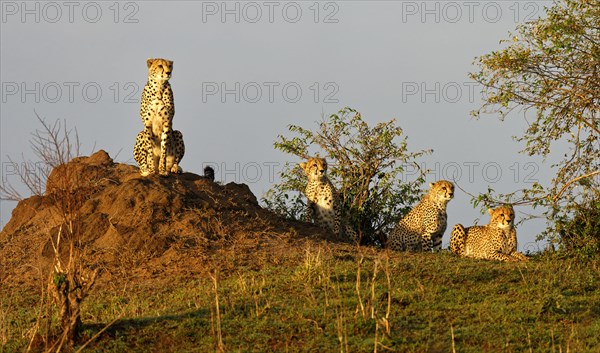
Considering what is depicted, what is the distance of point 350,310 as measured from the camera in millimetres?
9484

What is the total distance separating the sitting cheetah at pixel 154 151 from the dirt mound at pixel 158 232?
25 cm

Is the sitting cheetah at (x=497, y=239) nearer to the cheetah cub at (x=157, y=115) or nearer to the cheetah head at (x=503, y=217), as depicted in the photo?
the cheetah head at (x=503, y=217)

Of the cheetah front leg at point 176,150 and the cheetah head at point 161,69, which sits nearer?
the cheetah head at point 161,69

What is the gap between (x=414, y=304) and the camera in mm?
9781

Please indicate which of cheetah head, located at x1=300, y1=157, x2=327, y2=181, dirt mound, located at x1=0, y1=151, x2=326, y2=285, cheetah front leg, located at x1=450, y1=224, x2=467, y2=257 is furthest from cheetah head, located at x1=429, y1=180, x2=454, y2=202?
dirt mound, located at x1=0, y1=151, x2=326, y2=285

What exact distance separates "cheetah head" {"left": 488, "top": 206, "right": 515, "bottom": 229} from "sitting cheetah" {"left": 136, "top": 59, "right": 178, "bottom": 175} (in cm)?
485

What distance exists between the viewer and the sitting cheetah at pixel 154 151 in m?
13.8

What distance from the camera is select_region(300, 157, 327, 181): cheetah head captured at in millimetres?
14242

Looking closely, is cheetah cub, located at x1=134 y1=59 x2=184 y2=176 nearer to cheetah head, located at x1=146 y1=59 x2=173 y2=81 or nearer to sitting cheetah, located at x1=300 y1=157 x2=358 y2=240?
cheetah head, located at x1=146 y1=59 x2=173 y2=81

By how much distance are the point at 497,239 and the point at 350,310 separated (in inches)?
171

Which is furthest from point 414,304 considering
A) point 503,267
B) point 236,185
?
point 236,185

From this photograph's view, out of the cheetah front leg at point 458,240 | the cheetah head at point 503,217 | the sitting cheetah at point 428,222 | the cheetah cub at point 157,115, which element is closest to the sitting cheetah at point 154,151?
the cheetah cub at point 157,115

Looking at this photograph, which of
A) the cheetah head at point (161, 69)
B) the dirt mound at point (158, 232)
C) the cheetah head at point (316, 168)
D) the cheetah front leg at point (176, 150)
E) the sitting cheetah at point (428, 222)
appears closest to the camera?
the dirt mound at point (158, 232)

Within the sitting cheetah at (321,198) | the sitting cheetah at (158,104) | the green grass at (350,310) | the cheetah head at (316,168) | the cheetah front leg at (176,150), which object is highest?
the sitting cheetah at (158,104)
